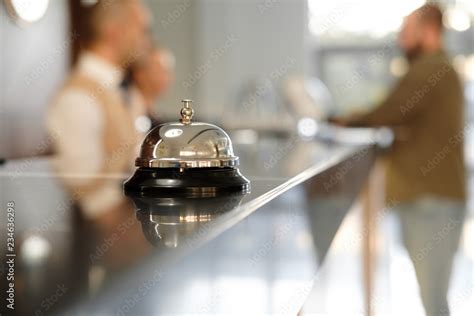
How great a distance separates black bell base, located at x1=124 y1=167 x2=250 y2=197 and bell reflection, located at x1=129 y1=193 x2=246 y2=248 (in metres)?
0.03

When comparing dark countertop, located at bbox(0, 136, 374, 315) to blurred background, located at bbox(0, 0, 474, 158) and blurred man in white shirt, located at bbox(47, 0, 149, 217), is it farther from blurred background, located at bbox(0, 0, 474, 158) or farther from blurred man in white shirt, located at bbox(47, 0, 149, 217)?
blurred background, located at bbox(0, 0, 474, 158)

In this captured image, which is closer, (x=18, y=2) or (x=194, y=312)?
(x=194, y=312)

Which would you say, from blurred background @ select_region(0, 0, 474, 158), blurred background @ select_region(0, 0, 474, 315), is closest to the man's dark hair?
blurred background @ select_region(0, 0, 474, 315)

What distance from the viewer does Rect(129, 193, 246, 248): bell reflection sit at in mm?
676

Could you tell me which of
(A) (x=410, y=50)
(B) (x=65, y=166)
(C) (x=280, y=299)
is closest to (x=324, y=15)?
(A) (x=410, y=50)

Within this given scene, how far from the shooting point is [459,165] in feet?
14.3

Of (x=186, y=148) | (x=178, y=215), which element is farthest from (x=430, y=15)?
(x=178, y=215)

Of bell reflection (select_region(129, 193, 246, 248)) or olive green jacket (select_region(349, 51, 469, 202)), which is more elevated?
olive green jacket (select_region(349, 51, 469, 202))

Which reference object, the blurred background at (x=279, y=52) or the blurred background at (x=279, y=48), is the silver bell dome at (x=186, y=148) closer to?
the blurred background at (x=279, y=52)

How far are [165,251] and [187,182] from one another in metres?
0.45

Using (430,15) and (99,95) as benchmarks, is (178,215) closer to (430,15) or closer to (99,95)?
(99,95)

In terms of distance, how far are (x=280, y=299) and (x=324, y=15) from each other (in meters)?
8.64

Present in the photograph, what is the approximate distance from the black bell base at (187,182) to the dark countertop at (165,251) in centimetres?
4

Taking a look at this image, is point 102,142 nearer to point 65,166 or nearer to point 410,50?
point 65,166
